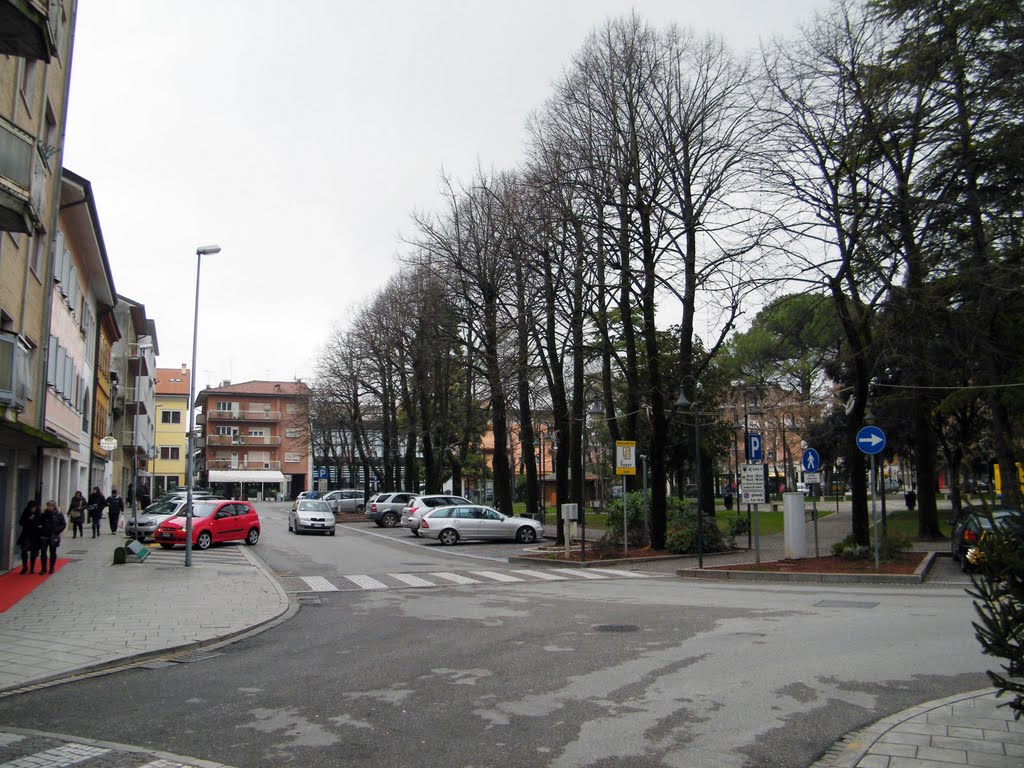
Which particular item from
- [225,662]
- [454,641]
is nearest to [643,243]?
[454,641]

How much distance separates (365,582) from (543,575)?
447 cm

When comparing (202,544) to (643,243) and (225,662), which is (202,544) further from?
(225,662)

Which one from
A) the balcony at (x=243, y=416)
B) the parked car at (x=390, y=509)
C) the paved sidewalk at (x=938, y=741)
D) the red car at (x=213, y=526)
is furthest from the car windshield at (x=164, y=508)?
the balcony at (x=243, y=416)

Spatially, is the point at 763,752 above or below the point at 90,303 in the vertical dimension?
below

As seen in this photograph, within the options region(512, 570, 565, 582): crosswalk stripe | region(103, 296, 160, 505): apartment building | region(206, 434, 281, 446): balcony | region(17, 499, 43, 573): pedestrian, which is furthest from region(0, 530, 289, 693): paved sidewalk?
region(206, 434, 281, 446): balcony

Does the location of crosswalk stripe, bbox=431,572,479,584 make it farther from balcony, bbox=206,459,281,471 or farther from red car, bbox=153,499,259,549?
balcony, bbox=206,459,281,471

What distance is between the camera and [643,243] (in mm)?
24969

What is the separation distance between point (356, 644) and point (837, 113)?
1608 cm

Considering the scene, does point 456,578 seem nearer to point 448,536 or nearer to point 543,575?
point 543,575

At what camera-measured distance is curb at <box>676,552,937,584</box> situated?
1706 cm

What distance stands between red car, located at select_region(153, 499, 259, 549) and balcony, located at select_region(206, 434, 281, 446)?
223ft

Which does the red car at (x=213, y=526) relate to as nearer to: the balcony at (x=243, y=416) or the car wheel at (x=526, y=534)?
the car wheel at (x=526, y=534)

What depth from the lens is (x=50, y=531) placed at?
19031mm

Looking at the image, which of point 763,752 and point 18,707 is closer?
point 763,752
